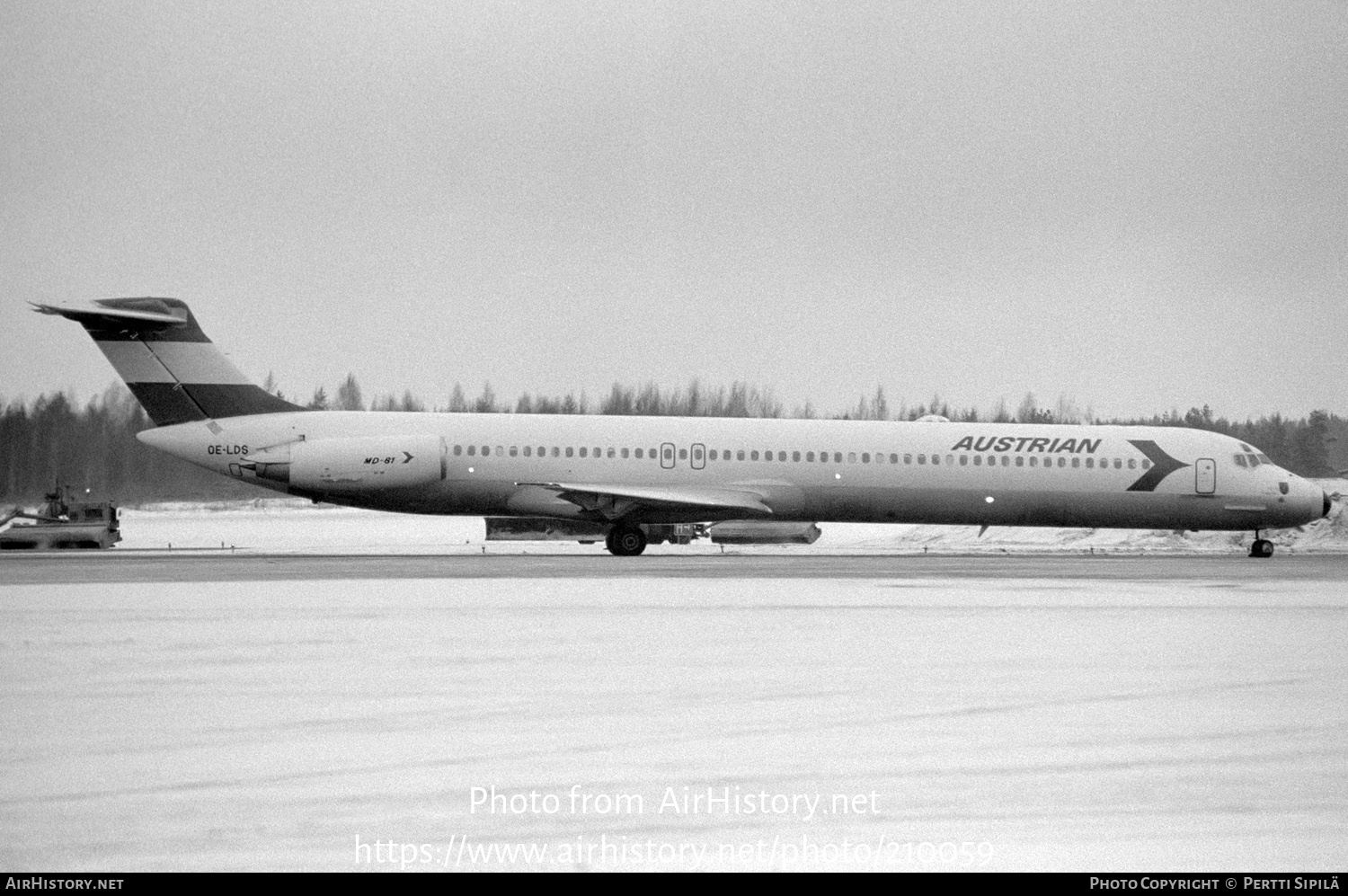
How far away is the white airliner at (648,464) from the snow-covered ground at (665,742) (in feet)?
49.4

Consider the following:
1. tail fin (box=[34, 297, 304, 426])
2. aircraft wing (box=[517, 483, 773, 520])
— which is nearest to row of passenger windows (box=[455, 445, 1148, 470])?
aircraft wing (box=[517, 483, 773, 520])

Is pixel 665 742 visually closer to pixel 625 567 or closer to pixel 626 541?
pixel 625 567

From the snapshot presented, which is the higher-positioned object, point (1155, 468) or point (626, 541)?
point (1155, 468)

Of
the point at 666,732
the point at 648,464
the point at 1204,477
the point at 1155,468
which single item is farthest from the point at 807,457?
the point at 666,732

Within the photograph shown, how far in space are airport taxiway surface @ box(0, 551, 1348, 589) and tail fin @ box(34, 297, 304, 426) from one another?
3.34 metres

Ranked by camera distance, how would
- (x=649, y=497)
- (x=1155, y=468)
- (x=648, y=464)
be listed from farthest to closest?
(x=1155, y=468)
(x=648, y=464)
(x=649, y=497)

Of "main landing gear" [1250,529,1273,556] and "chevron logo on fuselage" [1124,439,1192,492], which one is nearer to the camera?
"main landing gear" [1250,529,1273,556]

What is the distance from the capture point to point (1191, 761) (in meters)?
8.26

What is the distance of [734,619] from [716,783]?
7.98 m

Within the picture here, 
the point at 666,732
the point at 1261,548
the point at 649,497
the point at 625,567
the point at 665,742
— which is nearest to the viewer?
the point at 665,742

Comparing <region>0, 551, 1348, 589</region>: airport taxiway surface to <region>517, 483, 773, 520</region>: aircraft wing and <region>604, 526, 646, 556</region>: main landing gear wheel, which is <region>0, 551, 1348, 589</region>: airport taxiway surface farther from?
<region>517, 483, 773, 520</region>: aircraft wing

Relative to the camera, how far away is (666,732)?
8945 mm

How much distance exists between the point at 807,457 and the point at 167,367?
1441 cm

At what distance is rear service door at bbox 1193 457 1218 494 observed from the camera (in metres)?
32.5
